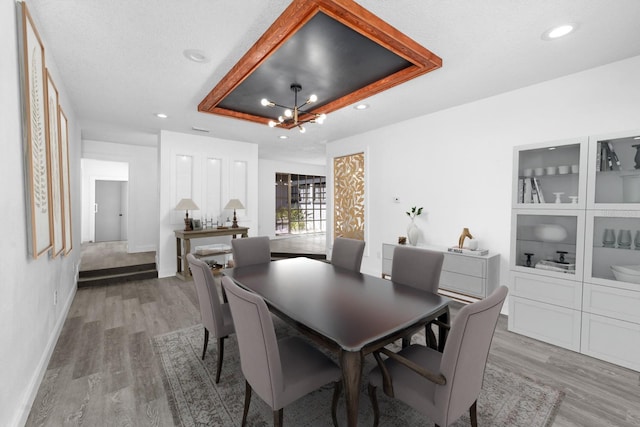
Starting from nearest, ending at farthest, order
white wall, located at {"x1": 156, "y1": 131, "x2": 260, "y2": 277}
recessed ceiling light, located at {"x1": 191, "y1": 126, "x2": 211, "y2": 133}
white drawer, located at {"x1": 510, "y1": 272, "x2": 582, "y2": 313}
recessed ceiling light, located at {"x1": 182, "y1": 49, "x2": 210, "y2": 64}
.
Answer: recessed ceiling light, located at {"x1": 182, "y1": 49, "x2": 210, "y2": 64}
white drawer, located at {"x1": 510, "y1": 272, "x2": 582, "y2": 313}
recessed ceiling light, located at {"x1": 191, "y1": 126, "x2": 211, "y2": 133}
white wall, located at {"x1": 156, "y1": 131, "x2": 260, "y2": 277}

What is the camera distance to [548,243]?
2.88 m

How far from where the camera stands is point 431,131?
13.7 feet

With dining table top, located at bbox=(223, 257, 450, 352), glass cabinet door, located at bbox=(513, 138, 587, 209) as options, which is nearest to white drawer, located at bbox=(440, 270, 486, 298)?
glass cabinet door, located at bbox=(513, 138, 587, 209)

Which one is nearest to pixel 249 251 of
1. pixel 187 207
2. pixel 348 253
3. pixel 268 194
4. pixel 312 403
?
pixel 348 253

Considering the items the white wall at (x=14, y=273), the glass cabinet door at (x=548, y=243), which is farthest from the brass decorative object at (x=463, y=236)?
the white wall at (x=14, y=273)

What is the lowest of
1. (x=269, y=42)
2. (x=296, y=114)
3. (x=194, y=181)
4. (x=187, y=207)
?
(x=187, y=207)

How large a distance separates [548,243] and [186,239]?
510cm

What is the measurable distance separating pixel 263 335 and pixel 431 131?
12.8ft

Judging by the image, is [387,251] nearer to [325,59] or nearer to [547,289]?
[547,289]

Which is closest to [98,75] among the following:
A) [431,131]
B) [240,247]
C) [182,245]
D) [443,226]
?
[240,247]

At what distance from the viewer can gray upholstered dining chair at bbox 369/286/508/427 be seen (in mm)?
1238

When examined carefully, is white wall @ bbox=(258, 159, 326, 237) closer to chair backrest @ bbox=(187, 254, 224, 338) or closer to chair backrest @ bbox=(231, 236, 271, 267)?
chair backrest @ bbox=(231, 236, 271, 267)

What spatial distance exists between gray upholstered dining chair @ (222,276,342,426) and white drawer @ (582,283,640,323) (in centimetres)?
250

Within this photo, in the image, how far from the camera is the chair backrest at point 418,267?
7.69 feet
